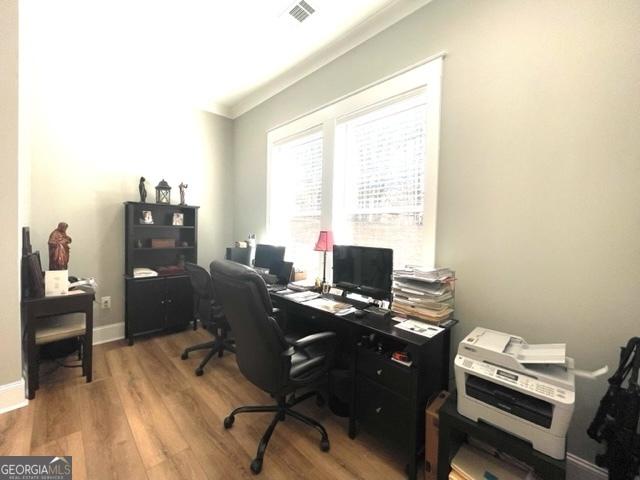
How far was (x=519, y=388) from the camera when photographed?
1182mm

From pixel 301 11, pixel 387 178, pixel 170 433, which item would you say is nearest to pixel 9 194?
pixel 170 433

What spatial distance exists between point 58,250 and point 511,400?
11.6ft

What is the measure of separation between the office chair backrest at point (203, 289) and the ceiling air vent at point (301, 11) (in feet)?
7.75

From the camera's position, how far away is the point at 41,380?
2.36m

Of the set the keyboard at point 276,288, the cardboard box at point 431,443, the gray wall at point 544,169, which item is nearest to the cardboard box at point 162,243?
the keyboard at point 276,288

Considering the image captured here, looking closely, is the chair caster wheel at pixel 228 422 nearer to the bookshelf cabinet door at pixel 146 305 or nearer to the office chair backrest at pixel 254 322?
the office chair backrest at pixel 254 322

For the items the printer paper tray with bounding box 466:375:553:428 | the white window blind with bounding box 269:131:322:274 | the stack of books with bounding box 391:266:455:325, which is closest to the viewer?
the printer paper tray with bounding box 466:375:553:428

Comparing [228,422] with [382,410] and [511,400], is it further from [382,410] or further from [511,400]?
[511,400]

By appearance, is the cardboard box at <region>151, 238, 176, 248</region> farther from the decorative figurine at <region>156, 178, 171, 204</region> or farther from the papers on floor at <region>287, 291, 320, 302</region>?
the papers on floor at <region>287, 291, 320, 302</region>

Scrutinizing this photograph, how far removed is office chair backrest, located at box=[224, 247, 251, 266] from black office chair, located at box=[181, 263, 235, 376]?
779 mm

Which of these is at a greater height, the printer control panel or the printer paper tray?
the printer control panel

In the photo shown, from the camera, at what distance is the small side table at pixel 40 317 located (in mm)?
2131

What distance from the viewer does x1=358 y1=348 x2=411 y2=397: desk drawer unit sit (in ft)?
5.06

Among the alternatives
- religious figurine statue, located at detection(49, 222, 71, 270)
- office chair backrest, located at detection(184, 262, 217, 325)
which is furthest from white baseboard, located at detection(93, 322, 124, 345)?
office chair backrest, located at detection(184, 262, 217, 325)
